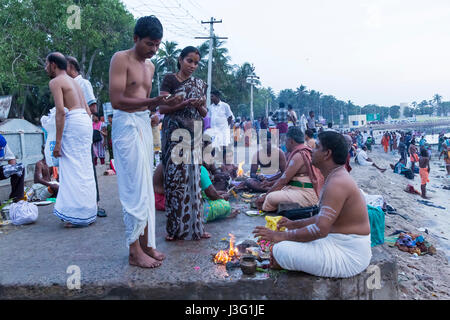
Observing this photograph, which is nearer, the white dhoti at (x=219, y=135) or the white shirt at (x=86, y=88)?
the white shirt at (x=86, y=88)

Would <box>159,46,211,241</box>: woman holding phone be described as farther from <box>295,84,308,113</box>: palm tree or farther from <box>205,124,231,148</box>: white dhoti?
<box>295,84,308,113</box>: palm tree

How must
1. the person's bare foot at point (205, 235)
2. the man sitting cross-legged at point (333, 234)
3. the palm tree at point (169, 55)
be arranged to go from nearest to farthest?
1. the man sitting cross-legged at point (333, 234)
2. the person's bare foot at point (205, 235)
3. the palm tree at point (169, 55)

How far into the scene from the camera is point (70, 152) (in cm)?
404

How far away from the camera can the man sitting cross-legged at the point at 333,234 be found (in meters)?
2.51

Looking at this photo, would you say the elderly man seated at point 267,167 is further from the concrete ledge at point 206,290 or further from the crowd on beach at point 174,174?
the concrete ledge at point 206,290

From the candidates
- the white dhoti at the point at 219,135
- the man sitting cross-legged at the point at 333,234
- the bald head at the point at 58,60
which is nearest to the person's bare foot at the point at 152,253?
the man sitting cross-legged at the point at 333,234

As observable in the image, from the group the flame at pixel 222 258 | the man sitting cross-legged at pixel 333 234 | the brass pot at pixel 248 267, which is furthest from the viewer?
the flame at pixel 222 258

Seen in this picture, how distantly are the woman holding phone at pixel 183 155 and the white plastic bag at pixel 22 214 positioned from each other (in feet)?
6.68

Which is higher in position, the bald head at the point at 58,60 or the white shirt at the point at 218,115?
the bald head at the point at 58,60

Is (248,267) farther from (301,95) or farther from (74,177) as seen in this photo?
(301,95)

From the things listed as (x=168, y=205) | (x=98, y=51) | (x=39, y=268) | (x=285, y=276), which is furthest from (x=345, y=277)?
(x=98, y=51)

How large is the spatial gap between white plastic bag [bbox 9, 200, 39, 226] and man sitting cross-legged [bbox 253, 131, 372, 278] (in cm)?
319

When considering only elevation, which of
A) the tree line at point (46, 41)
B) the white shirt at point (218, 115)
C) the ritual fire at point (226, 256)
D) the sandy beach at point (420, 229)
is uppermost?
the tree line at point (46, 41)

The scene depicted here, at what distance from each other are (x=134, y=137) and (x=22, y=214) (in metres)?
2.48
